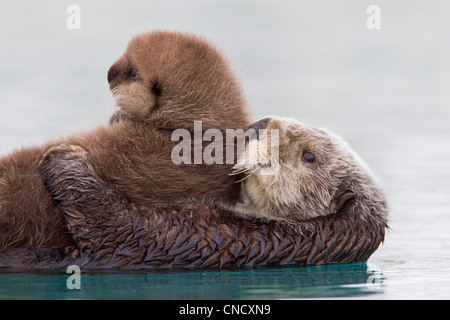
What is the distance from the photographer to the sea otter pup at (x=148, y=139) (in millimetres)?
5367

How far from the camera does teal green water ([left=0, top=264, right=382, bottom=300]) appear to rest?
4.58 m

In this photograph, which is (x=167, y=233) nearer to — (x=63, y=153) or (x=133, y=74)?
(x=63, y=153)

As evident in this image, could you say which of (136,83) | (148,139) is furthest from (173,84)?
(148,139)

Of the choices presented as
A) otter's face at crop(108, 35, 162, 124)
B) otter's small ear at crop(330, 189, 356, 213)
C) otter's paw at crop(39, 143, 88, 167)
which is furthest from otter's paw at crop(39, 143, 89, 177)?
otter's small ear at crop(330, 189, 356, 213)

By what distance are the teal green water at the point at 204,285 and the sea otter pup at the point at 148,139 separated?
0.43 m

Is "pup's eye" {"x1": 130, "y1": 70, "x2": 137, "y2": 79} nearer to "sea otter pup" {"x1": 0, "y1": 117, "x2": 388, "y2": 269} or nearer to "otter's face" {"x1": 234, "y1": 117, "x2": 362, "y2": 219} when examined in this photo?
"sea otter pup" {"x1": 0, "y1": 117, "x2": 388, "y2": 269}

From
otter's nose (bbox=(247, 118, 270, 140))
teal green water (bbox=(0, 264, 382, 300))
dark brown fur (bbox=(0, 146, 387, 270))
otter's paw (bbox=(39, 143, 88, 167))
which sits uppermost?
otter's nose (bbox=(247, 118, 270, 140))

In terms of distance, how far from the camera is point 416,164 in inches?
405

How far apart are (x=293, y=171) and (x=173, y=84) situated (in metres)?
1.00

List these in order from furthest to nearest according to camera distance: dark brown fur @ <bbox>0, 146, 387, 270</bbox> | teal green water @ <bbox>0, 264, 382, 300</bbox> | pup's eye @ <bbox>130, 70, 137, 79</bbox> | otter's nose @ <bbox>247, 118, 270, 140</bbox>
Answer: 1. pup's eye @ <bbox>130, 70, 137, 79</bbox>
2. otter's nose @ <bbox>247, 118, 270, 140</bbox>
3. dark brown fur @ <bbox>0, 146, 387, 270</bbox>
4. teal green water @ <bbox>0, 264, 382, 300</bbox>

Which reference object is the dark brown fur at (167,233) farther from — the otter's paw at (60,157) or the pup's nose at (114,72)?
the pup's nose at (114,72)

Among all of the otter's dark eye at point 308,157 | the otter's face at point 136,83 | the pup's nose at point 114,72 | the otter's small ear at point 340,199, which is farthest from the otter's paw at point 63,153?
the otter's small ear at point 340,199
